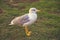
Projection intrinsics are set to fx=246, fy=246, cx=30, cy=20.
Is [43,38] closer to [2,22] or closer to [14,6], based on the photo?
[2,22]

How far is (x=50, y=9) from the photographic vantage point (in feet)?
29.2

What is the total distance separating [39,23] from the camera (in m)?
7.68

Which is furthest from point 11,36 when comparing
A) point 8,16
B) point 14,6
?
point 14,6

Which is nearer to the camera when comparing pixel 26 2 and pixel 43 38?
pixel 43 38

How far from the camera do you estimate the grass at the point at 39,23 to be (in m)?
6.79

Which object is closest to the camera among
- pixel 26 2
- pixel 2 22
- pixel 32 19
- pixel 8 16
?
pixel 32 19

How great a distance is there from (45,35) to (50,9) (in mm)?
2244

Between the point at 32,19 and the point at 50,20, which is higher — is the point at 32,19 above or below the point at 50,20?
above

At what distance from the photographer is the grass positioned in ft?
22.3

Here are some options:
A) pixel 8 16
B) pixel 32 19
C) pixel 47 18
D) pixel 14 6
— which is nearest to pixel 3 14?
pixel 8 16

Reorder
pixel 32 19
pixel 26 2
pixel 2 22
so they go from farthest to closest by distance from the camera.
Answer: pixel 26 2 < pixel 2 22 < pixel 32 19

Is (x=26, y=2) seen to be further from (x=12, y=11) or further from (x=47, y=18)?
(x=47, y=18)

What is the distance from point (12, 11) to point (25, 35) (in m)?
1.99

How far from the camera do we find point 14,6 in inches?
361
